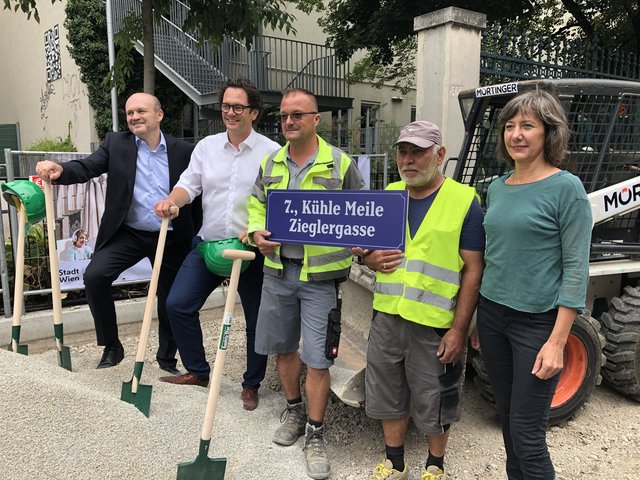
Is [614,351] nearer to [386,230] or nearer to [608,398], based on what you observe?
[608,398]

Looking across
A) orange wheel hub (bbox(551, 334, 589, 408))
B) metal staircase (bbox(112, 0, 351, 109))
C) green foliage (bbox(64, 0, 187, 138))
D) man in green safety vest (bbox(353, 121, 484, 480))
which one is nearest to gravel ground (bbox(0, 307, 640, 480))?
orange wheel hub (bbox(551, 334, 589, 408))

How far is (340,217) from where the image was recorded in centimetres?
260

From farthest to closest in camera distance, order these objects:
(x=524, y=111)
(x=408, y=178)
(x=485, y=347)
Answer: (x=408, y=178)
(x=485, y=347)
(x=524, y=111)

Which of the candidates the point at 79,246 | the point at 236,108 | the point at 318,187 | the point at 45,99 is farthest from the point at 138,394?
the point at 45,99

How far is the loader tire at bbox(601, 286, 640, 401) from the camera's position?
364 centimetres

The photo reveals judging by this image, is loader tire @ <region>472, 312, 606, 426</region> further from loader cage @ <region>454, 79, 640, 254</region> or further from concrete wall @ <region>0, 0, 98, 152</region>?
concrete wall @ <region>0, 0, 98, 152</region>

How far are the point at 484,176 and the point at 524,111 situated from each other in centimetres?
213

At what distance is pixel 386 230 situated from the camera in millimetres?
2451

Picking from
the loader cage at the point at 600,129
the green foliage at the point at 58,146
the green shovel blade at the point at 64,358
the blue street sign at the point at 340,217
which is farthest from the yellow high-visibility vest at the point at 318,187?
the green foliage at the point at 58,146

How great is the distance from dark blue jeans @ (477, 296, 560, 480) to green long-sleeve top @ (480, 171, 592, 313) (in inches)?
2.4

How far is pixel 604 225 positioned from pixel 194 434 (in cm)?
316

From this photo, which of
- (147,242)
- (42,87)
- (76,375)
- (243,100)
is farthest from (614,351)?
(42,87)

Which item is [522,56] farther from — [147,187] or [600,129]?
[147,187]

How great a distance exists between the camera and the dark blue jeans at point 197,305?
11.3ft
